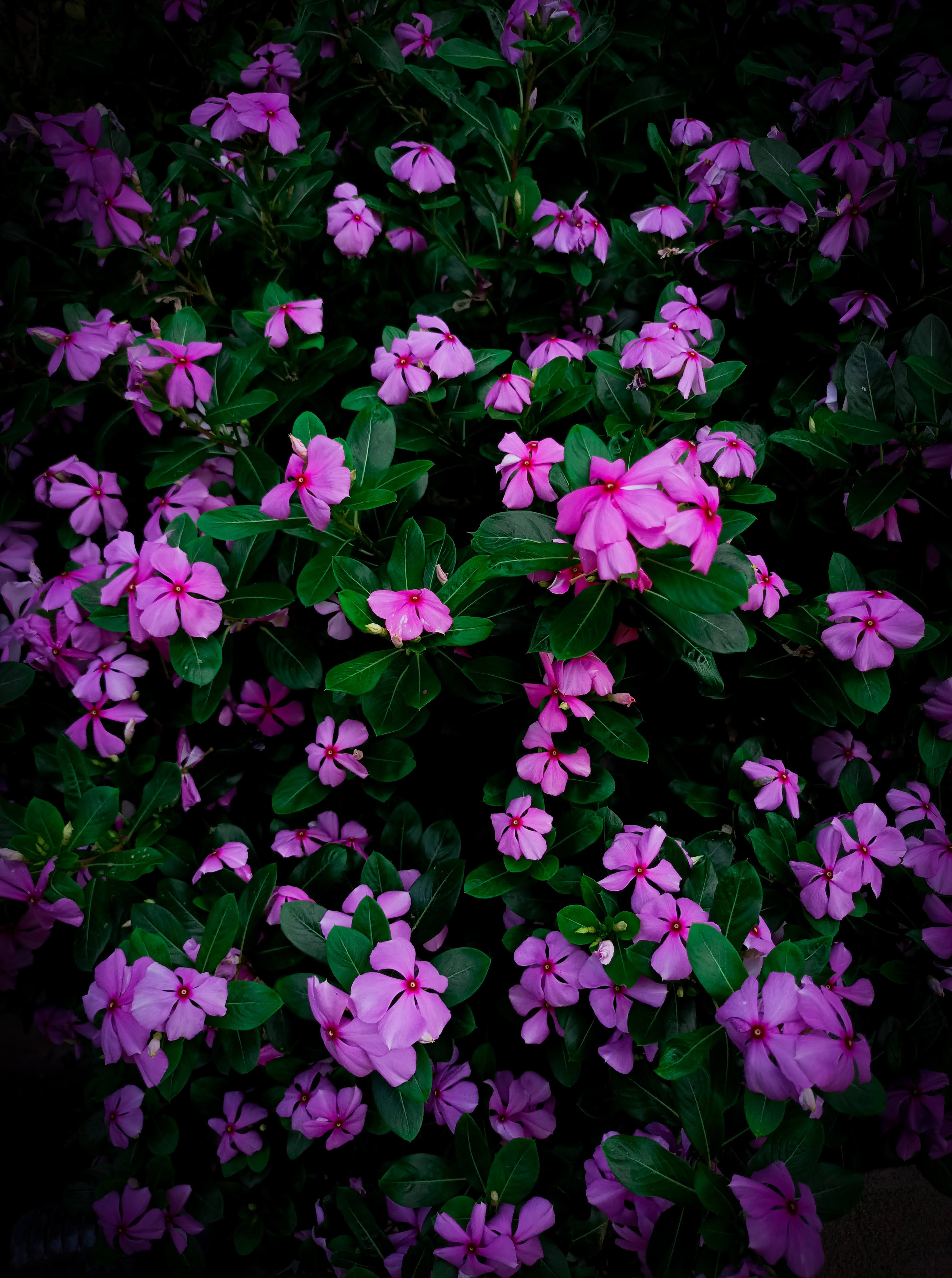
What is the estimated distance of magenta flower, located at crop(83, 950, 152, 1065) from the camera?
1.22 m

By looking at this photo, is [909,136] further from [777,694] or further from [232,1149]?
[232,1149]

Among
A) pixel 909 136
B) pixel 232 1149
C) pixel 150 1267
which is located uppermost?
pixel 909 136

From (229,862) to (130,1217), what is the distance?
627mm

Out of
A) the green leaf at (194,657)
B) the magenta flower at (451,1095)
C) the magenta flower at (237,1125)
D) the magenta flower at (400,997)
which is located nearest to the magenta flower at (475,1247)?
the magenta flower at (451,1095)

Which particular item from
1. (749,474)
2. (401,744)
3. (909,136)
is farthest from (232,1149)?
(909,136)

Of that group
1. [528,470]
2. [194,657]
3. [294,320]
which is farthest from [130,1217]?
[294,320]

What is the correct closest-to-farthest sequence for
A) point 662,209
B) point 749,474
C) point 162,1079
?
point 162,1079, point 749,474, point 662,209

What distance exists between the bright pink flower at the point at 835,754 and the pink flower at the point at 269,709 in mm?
1028

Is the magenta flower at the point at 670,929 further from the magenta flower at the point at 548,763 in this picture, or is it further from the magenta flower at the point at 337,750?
the magenta flower at the point at 337,750

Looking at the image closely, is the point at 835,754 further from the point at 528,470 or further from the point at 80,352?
the point at 80,352

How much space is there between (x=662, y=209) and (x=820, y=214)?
1.07 ft

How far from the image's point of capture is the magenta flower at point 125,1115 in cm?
136

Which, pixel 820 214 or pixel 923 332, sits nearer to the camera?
pixel 923 332

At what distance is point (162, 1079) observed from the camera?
1250mm
